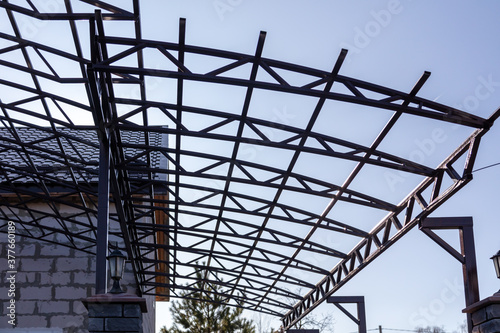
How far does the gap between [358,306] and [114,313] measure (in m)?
7.75

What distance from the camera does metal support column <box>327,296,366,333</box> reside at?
557 inches

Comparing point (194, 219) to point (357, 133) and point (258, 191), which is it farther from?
point (357, 133)

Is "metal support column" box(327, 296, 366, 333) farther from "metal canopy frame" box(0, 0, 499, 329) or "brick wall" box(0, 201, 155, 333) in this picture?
"brick wall" box(0, 201, 155, 333)

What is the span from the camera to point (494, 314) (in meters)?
7.18

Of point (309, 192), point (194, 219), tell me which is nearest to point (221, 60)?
point (309, 192)

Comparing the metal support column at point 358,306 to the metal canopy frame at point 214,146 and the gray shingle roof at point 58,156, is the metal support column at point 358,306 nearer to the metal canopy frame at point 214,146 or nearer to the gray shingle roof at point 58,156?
the metal canopy frame at point 214,146

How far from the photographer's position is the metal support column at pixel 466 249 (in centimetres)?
846

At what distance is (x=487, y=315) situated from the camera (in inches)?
287

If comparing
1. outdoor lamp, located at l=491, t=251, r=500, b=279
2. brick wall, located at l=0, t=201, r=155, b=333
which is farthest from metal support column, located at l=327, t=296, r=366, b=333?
outdoor lamp, located at l=491, t=251, r=500, b=279

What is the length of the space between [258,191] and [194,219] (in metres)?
2.25

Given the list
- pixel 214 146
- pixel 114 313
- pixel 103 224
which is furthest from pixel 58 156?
pixel 114 313

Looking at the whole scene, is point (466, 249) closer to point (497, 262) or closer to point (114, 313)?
point (497, 262)

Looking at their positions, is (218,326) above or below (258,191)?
below

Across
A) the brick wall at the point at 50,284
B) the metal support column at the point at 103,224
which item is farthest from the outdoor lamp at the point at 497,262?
the brick wall at the point at 50,284
